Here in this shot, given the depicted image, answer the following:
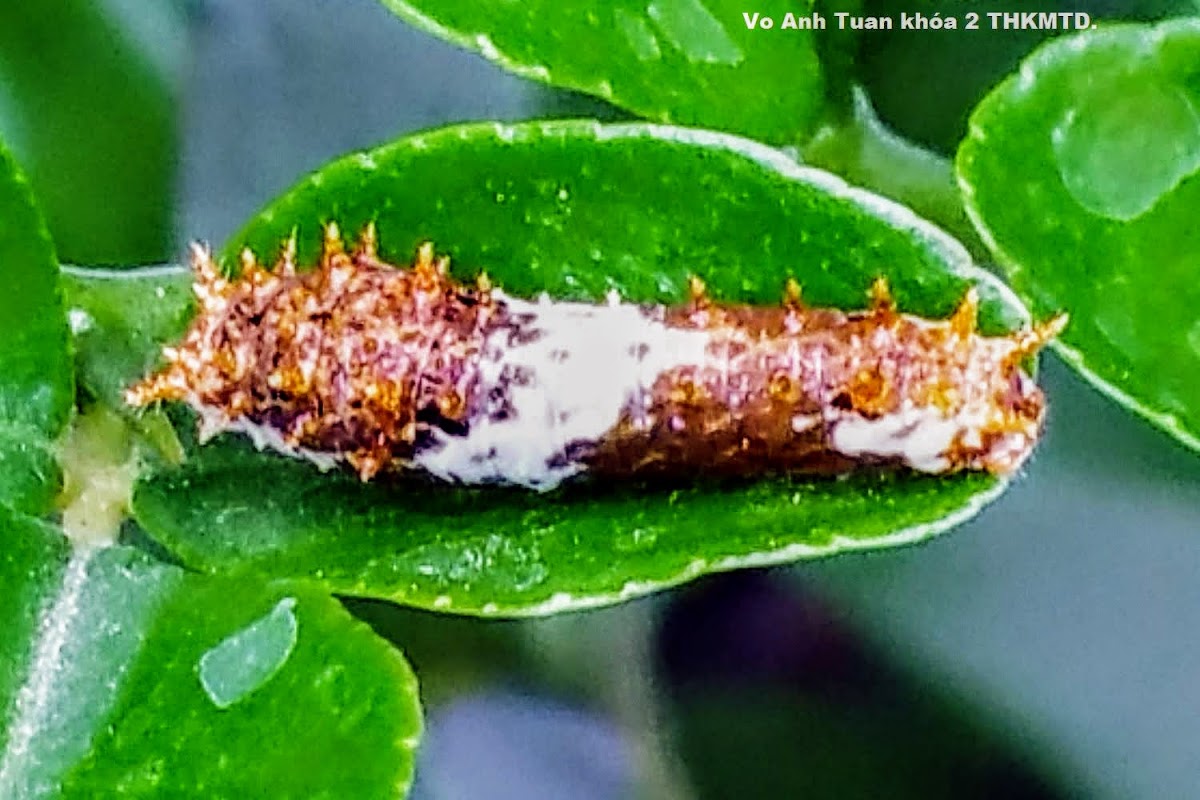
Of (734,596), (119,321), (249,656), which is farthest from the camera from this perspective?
(734,596)

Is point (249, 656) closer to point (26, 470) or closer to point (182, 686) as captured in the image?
point (182, 686)

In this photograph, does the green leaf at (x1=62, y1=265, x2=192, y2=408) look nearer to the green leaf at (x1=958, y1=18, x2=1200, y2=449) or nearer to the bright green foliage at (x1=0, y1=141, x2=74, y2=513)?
the bright green foliage at (x1=0, y1=141, x2=74, y2=513)

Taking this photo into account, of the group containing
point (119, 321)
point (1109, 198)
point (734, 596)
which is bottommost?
point (734, 596)

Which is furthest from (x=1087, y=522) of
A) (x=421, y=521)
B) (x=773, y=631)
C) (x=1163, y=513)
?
(x=421, y=521)

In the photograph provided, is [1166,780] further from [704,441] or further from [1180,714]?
[704,441]

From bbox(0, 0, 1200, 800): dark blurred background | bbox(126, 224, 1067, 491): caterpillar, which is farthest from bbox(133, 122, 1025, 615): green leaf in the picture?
bbox(0, 0, 1200, 800): dark blurred background

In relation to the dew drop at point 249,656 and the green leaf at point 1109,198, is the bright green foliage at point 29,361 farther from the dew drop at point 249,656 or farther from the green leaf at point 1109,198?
the green leaf at point 1109,198

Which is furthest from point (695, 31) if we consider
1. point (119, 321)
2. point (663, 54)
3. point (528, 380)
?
point (119, 321)
